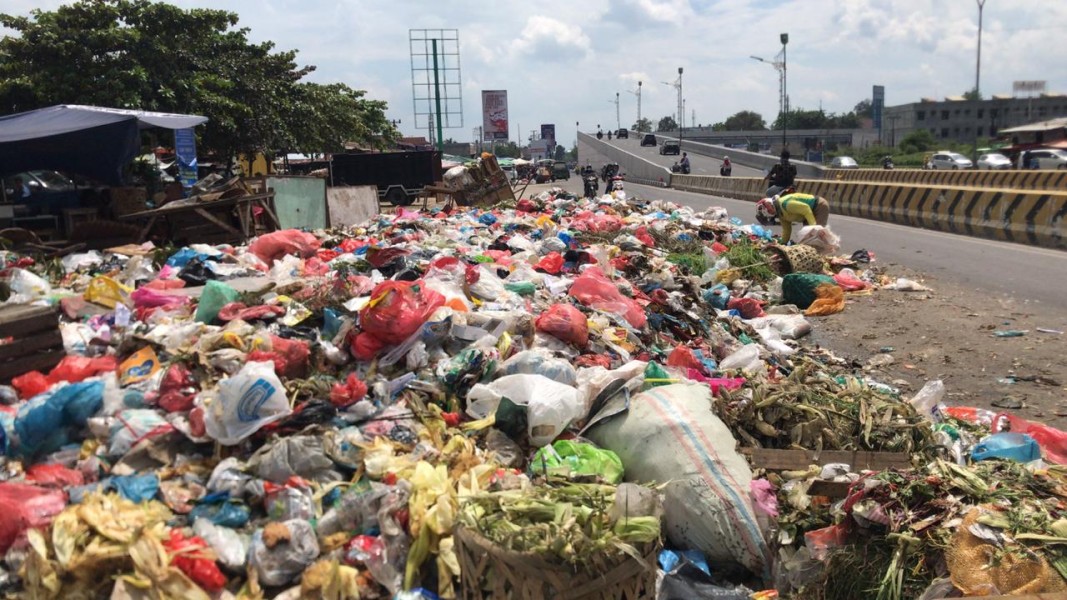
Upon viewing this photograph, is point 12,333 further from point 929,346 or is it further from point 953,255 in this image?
point 953,255

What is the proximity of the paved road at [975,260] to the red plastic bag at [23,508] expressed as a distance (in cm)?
764

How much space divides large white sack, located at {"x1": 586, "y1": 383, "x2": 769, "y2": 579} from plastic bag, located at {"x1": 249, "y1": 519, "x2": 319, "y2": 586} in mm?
1446

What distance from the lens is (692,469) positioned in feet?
11.3

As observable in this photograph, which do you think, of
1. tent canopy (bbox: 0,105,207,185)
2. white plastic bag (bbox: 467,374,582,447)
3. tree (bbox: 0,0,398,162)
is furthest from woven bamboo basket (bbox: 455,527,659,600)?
tree (bbox: 0,0,398,162)

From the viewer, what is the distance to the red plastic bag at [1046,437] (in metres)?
4.09

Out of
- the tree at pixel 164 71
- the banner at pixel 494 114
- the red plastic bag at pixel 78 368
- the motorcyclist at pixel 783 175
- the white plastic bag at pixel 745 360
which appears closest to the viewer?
the red plastic bag at pixel 78 368

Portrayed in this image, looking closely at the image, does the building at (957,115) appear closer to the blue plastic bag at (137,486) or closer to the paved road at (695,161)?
the paved road at (695,161)

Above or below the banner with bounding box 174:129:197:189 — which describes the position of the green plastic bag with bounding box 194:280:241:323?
below

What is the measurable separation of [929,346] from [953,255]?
536 cm

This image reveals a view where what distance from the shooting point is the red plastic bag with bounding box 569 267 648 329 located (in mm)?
6363

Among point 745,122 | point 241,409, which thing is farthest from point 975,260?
point 745,122

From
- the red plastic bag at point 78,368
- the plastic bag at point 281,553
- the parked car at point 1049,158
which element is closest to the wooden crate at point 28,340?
the red plastic bag at point 78,368

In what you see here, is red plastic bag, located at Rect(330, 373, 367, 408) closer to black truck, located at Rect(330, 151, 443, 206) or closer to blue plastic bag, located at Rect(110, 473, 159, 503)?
blue plastic bag, located at Rect(110, 473, 159, 503)

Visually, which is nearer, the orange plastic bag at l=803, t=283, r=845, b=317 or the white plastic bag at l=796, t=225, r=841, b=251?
the orange plastic bag at l=803, t=283, r=845, b=317
